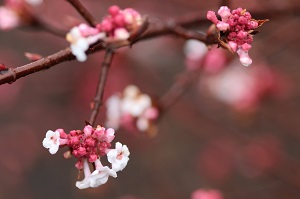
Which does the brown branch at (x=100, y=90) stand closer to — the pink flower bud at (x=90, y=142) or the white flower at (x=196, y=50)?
the pink flower bud at (x=90, y=142)

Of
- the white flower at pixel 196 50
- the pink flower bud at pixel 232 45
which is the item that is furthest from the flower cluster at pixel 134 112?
the pink flower bud at pixel 232 45

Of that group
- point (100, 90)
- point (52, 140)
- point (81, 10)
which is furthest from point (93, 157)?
point (81, 10)

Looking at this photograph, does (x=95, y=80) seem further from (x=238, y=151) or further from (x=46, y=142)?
(x=46, y=142)

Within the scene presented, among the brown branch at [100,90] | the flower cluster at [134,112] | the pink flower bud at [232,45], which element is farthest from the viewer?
the flower cluster at [134,112]

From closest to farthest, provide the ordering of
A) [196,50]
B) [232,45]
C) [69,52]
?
[232,45] < [69,52] < [196,50]

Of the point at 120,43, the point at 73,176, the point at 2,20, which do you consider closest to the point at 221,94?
the point at 73,176

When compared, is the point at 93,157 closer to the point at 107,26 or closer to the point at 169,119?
the point at 107,26

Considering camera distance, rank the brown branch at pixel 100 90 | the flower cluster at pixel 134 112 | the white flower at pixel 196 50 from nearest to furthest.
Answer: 1. the brown branch at pixel 100 90
2. the flower cluster at pixel 134 112
3. the white flower at pixel 196 50
